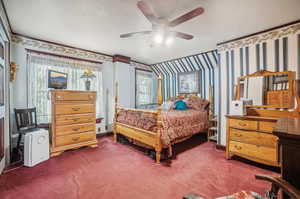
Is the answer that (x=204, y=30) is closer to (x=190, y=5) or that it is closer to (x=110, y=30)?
(x=190, y=5)

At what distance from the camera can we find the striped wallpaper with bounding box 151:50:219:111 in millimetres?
4086

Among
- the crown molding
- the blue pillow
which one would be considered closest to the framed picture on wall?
the blue pillow

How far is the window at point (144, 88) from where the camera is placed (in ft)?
16.9

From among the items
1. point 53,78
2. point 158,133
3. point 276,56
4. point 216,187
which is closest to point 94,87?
point 53,78

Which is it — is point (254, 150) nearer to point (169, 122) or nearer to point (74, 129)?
point (169, 122)

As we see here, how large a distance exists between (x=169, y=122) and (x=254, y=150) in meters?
1.47

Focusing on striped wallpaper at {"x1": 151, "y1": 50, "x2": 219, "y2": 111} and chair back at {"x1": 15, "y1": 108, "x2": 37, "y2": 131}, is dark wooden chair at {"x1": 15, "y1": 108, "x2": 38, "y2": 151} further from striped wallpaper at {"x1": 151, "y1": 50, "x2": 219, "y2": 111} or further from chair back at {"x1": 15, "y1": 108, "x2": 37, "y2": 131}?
striped wallpaper at {"x1": 151, "y1": 50, "x2": 219, "y2": 111}

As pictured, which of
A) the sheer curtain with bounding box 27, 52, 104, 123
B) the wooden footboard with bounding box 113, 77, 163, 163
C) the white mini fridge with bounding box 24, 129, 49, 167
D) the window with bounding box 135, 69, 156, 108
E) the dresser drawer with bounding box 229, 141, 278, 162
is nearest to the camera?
the dresser drawer with bounding box 229, 141, 278, 162

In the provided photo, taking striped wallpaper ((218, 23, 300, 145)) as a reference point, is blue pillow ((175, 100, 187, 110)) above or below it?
below

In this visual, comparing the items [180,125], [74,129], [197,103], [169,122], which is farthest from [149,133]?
[197,103]

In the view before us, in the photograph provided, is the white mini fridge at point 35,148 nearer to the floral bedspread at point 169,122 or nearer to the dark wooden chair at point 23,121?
the dark wooden chair at point 23,121

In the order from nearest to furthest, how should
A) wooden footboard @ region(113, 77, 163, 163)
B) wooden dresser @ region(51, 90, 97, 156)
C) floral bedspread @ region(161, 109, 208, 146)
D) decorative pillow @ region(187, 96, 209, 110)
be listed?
wooden footboard @ region(113, 77, 163, 163)
floral bedspread @ region(161, 109, 208, 146)
wooden dresser @ region(51, 90, 97, 156)
decorative pillow @ region(187, 96, 209, 110)

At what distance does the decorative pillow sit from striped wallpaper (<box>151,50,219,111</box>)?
31 centimetres

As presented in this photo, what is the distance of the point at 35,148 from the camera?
2.38 metres
